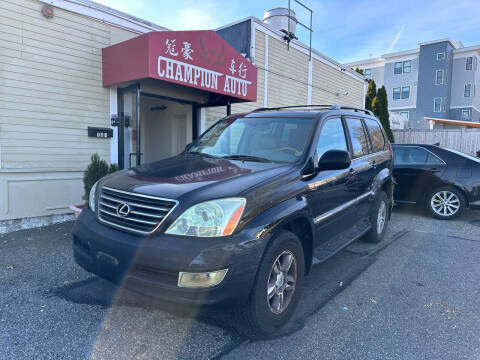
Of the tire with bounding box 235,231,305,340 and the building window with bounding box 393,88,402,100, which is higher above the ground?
the building window with bounding box 393,88,402,100

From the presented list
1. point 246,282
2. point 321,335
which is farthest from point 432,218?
point 246,282

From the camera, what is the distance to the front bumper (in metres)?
2.20

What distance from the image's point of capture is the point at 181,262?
7.17ft

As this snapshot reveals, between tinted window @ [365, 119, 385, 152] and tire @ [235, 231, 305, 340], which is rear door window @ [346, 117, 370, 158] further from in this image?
tire @ [235, 231, 305, 340]

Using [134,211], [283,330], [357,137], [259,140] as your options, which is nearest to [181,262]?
[134,211]

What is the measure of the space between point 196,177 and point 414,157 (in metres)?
6.09

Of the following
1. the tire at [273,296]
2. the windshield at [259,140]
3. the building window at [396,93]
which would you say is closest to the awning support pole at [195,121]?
the windshield at [259,140]

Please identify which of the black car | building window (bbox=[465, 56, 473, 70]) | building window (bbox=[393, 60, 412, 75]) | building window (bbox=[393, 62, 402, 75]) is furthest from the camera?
building window (bbox=[393, 62, 402, 75])

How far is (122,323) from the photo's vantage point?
281 cm

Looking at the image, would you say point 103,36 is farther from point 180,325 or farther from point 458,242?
point 458,242

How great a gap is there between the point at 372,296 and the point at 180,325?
1888 millimetres

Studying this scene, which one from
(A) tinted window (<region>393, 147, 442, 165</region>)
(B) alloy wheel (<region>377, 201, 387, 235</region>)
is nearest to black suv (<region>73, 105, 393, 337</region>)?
(B) alloy wheel (<region>377, 201, 387, 235</region>)

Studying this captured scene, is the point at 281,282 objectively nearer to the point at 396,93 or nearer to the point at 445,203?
the point at 445,203

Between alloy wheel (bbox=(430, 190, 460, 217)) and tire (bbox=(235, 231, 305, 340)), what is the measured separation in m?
5.22
